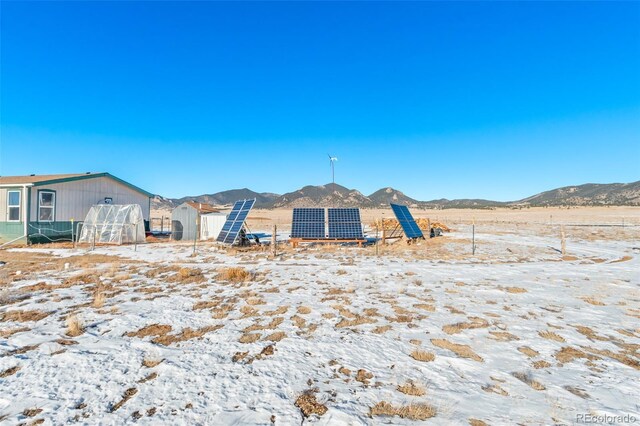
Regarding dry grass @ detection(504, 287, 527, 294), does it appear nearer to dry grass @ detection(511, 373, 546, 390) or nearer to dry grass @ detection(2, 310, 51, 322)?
dry grass @ detection(511, 373, 546, 390)

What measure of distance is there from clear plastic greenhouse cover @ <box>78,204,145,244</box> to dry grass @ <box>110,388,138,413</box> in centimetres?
1978

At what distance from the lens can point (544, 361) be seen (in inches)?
199

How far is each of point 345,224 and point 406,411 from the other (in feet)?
58.7

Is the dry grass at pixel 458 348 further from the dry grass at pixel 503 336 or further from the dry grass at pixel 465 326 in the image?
the dry grass at pixel 503 336

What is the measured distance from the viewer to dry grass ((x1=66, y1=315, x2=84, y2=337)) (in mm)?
5855

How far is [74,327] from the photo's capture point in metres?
5.96

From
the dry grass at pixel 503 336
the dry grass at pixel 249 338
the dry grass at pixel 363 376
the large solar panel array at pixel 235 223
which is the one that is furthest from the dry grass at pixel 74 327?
the large solar panel array at pixel 235 223

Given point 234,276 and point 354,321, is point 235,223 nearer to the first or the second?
point 234,276

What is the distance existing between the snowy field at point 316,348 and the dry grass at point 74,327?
0.02m

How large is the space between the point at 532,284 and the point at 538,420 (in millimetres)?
8007

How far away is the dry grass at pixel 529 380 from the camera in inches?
168

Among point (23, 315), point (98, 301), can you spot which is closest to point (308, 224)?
point (98, 301)

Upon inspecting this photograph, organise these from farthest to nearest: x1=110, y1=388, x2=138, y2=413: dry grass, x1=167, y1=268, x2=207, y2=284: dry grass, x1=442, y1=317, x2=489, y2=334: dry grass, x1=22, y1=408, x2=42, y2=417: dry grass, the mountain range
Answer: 1. the mountain range
2. x1=167, y1=268, x2=207, y2=284: dry grass
3. x1=442, y1=317, x2=489, y2=334: dry grass
4. x1=110, y1=388, x2=138, y2=413: dry grass
5. x1=22, y1=408, x2=42, y2=417: dry grass

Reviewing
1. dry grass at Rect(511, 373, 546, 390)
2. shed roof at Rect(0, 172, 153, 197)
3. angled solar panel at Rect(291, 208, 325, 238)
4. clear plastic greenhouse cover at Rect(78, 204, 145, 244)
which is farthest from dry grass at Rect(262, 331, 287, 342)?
shed roof at Rect(0, 172, 153, 197)
